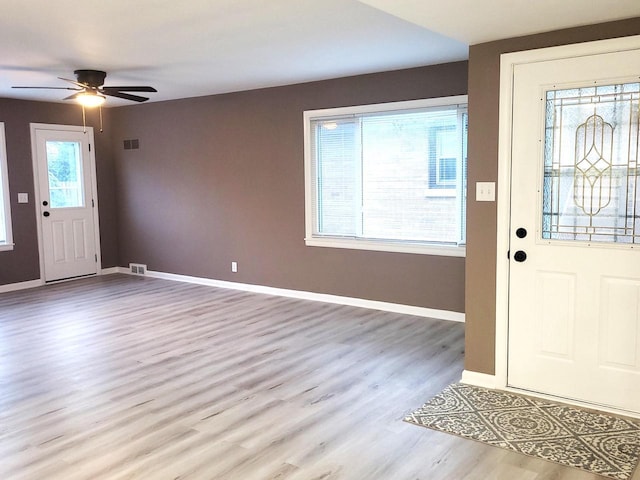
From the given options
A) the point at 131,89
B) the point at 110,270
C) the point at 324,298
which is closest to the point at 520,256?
the point at 324,298

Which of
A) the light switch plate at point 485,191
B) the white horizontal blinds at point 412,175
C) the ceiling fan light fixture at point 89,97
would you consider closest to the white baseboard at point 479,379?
the light switch plate at point 485,191

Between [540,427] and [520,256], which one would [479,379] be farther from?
[520,256]

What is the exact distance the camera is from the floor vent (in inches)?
317

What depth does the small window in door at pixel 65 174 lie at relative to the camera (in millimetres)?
7574

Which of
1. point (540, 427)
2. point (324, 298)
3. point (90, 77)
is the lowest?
point (540, 427)

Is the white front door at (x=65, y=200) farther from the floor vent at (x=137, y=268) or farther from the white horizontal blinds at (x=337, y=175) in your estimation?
the white horizontal blinds at (x=337, y=175)

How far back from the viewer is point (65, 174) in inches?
305

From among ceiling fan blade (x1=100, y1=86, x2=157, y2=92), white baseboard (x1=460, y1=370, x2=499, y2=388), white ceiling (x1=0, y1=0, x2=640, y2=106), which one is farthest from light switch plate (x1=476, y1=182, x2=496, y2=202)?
ceiling fan blade (x1=100, y1=86, x2=157, y2=92)

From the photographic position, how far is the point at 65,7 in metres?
3.40

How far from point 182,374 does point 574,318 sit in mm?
2695

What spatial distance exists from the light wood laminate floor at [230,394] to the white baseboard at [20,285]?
1160 mm

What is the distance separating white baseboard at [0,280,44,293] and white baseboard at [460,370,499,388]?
19.7ft

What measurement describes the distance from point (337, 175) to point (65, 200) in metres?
4.18

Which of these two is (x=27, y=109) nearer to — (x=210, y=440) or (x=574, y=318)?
(x=210, y=440)
